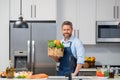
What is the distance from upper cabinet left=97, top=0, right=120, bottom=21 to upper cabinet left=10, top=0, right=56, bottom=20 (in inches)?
37.8

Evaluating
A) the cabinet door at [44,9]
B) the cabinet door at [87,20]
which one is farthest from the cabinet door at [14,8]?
the cabinet door at [87,20]

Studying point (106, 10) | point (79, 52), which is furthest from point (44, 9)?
point (79, 52)

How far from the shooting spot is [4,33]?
16.8ft

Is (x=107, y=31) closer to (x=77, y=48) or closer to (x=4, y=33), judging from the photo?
(x=77, y=48)

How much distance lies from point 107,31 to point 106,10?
42cm

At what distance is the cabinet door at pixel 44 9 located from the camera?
512cm

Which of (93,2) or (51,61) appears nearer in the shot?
(51,61)

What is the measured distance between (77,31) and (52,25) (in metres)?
0.63

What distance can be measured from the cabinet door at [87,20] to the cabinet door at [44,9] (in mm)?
622

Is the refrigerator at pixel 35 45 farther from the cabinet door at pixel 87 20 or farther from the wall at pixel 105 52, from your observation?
the wall at pixel 105 52

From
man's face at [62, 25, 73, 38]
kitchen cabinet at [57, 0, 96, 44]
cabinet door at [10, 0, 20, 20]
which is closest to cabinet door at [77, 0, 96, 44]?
kitchen cabinet at [57, 0, 96, 44]

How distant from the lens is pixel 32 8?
16.8 ft

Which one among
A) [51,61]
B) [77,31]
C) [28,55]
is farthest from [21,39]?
[77,31]

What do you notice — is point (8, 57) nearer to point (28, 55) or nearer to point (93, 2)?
point (28, 55)
